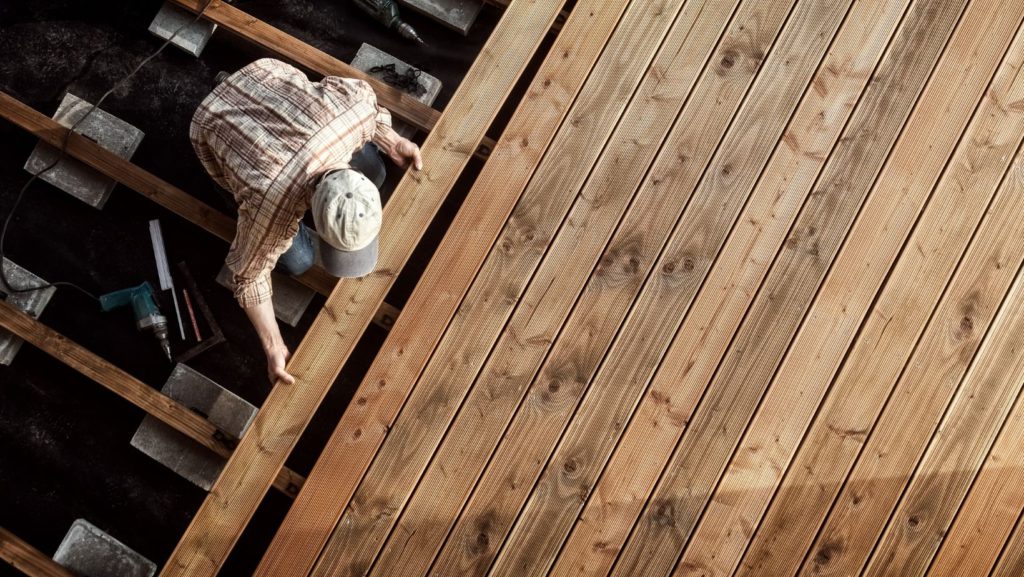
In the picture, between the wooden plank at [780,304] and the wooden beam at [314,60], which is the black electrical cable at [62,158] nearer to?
the wooden beam at [314,60]

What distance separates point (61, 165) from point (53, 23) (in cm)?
78

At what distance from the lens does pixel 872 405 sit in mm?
2789

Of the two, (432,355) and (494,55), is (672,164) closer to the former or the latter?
(494,55)

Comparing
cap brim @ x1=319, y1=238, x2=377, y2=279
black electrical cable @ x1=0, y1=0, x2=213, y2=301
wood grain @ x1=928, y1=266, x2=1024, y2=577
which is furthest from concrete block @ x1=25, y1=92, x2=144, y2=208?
wood grain @ x1=928, y1=266, x2=1024, y2=577

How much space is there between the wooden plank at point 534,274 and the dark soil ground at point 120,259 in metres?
0.49

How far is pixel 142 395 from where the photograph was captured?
288 centimetres

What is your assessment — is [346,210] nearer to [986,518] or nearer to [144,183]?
[144,183]

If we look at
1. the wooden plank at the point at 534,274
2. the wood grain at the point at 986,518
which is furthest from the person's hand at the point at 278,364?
the wood grain at the point at 986,518

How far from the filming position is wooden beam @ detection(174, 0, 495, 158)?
3002mm

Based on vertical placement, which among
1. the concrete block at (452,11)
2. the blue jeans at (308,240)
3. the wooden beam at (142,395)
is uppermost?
the concrete block at (452,11)

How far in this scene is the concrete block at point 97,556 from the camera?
119 inches

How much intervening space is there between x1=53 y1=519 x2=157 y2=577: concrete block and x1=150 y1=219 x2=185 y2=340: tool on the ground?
86cm

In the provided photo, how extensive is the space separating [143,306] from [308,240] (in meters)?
0.86

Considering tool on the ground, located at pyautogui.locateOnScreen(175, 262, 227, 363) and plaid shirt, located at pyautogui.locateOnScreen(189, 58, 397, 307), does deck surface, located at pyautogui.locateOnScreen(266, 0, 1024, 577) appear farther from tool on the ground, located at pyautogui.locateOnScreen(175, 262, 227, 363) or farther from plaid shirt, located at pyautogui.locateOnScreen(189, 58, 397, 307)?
tool on the ground, located at pyautogui.locateOnScreen(175, 262, 227, 363)
